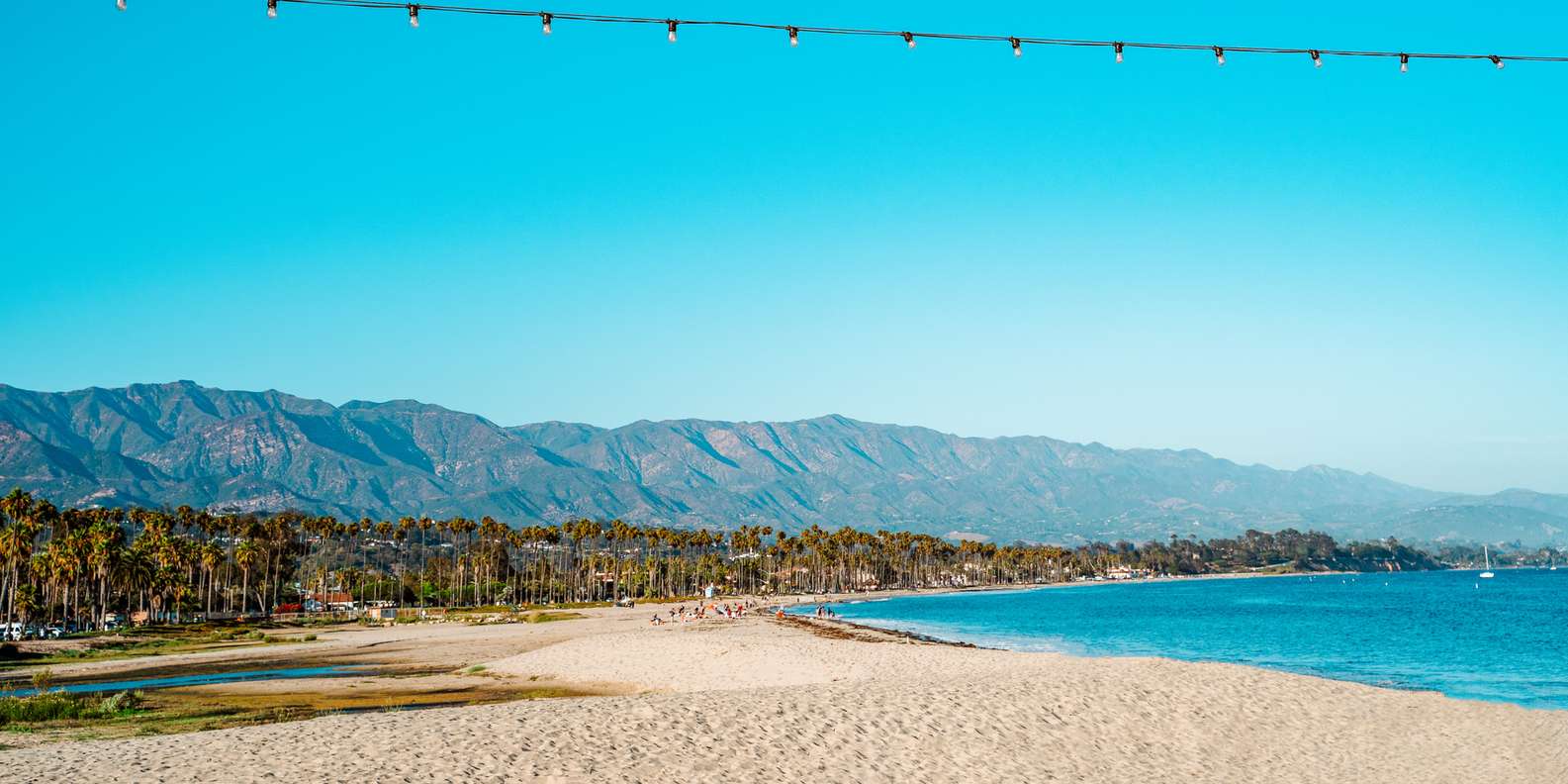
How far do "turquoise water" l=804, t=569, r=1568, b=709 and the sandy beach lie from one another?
1840 cm

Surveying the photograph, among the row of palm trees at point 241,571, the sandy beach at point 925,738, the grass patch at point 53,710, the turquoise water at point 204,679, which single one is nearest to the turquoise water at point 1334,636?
the sandy beach at point 925,738

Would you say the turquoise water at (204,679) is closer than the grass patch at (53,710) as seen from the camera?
No

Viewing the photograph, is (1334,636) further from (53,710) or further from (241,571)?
(241,571)

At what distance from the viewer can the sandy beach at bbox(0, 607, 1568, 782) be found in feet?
55.0

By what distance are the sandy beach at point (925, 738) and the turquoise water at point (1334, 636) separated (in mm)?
18404

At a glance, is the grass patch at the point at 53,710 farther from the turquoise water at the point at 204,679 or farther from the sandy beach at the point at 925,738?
the turquoise water at the point at 204,679

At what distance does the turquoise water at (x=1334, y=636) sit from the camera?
4753 cm

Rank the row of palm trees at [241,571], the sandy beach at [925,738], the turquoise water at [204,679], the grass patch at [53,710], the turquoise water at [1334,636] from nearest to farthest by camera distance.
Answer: the sandy beach at [925,738] < the grass patch at [53,710] < the turquoise water at [204,679] < the turquoise water at [1334,636] < the row of palm trees at [241,571]

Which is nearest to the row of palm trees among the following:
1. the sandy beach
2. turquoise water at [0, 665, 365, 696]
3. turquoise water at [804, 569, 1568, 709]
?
turquoise water at [0, 665, 365, 696]

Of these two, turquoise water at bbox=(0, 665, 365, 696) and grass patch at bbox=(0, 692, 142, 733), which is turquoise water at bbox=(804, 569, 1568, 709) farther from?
grass patch at bbox=(0, 692, 142, 733)

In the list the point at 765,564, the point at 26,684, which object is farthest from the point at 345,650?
the point at 765,564

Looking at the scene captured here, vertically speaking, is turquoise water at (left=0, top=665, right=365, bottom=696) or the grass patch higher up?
the grass patch

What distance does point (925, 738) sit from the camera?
1997 centimetres

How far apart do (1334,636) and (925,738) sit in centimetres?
6799
